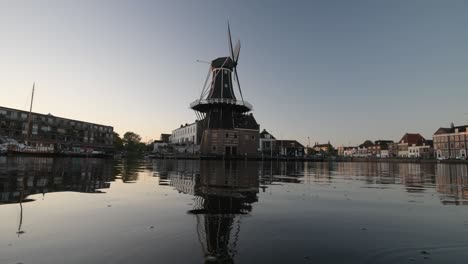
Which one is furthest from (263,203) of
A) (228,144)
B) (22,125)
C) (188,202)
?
(22,125)

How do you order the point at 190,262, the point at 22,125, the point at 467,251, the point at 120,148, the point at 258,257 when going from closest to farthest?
the point at 190,262
the point at 258,257
the point at 467,251
the point at 22,125
the point at 120,148

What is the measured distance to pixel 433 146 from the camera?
127 metres

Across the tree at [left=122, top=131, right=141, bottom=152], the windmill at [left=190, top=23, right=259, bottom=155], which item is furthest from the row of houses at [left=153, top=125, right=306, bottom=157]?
the tree at [left=122, top=131, right=141, bottom=152]

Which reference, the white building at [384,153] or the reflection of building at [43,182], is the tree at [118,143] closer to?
the reflection of building at [43,182]

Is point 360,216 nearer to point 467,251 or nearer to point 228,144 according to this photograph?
point 467,251

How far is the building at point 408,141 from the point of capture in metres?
138

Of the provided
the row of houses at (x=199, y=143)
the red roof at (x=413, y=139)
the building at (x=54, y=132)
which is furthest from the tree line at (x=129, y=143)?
the red roof at (x=413, y=139)

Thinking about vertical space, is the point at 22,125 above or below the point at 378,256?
above

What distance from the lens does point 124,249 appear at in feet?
16.4

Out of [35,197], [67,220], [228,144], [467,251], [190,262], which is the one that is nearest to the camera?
[190,262]

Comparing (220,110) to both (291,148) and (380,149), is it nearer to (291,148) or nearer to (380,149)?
(291,148)

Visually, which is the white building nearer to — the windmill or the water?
the windmill

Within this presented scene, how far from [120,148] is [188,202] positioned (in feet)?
498

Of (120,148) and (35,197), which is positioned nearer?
(35,197)
